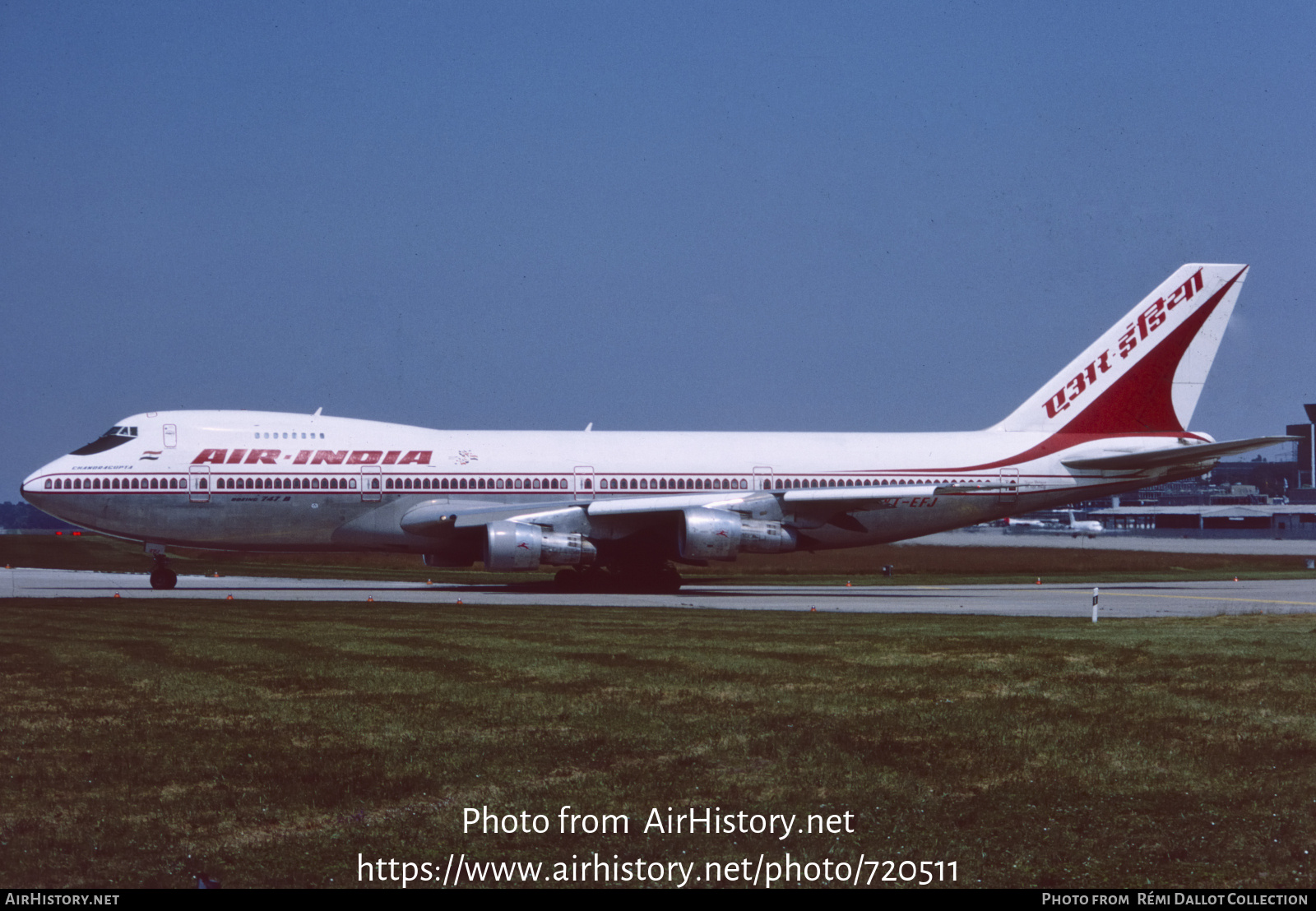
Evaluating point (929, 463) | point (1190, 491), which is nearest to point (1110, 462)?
point (929, 463)

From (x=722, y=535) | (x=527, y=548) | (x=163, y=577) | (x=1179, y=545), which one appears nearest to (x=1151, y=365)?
(x=722, y=535)

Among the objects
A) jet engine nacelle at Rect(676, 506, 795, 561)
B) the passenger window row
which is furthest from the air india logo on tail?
the passenger window row

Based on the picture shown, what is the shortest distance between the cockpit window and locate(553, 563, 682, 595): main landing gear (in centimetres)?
1210

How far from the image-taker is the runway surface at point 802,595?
26359mm

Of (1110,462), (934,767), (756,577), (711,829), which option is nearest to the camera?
(711,829)

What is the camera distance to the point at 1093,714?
11344 millimetres

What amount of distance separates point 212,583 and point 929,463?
21.2 meters

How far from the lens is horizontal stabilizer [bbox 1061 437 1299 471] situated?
1323 inches

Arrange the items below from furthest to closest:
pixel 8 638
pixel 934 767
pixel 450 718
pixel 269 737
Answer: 1. pixel 8 638
2. pixel 450 718
3. pixel 269 737
4. pixel 934 767

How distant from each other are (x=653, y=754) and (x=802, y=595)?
22.9 metres

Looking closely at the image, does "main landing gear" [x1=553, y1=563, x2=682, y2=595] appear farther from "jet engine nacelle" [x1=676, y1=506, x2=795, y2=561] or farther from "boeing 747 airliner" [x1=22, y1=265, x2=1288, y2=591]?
"jet engine nacelle" [x1=676, y1=506, x2=795, y2=561]

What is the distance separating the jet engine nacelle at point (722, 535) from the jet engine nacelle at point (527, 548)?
263cm

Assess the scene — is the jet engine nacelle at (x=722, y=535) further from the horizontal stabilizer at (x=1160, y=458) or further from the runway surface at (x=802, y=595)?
the horizontal stabilizer at (x=1160, y=458)

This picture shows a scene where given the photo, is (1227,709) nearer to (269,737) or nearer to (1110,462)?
(269,737)
